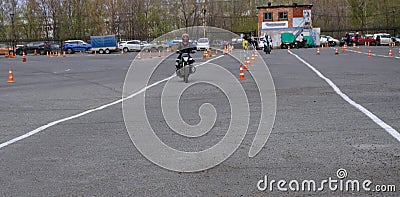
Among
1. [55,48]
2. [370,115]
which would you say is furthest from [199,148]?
[55,48]

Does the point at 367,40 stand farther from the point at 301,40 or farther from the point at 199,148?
the point at 199,148

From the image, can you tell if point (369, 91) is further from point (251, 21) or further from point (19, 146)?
point (251, 21)

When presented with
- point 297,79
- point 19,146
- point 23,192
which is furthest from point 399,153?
point 297,79

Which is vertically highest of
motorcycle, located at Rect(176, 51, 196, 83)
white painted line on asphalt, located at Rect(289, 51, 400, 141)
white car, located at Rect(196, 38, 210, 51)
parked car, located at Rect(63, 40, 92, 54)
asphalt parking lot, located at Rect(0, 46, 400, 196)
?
parked car, located at Rect(63, 40, 92, 54)

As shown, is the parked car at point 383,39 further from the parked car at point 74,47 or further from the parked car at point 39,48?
the parked car at point 39,48

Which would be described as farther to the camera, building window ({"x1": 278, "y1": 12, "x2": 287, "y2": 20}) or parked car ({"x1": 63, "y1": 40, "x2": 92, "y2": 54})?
building window ({"x1": 278, "y1": 12, "x2": 287, "y2": 20})

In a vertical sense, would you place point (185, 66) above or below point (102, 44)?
below

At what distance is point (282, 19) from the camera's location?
83.5 m

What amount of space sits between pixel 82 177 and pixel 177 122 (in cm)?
437

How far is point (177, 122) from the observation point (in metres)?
10.6

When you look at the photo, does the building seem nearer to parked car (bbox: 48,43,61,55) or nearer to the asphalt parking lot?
parked car (bbox: 48,43,61,55)

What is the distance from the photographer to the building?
80.4 meters

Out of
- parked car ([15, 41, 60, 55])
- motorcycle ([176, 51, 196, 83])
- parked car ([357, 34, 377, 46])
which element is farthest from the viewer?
parked car ([357, 34, 377, 46])

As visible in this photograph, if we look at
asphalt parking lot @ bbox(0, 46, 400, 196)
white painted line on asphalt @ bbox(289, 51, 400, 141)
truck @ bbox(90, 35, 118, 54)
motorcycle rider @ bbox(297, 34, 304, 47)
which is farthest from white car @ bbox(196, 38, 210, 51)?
motorcycle rider @ bbox(297, 34, 304, 47)
